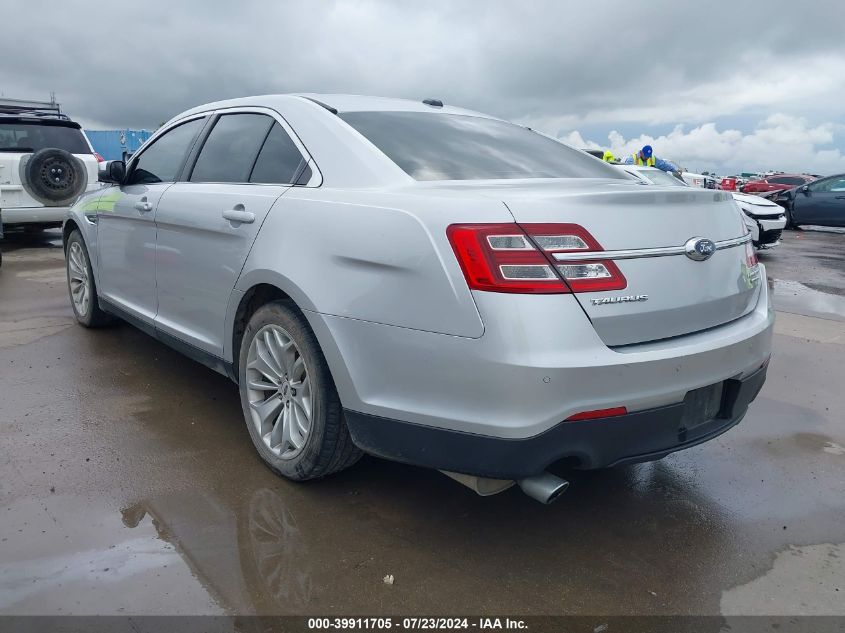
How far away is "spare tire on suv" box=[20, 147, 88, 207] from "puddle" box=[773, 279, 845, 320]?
8.54m

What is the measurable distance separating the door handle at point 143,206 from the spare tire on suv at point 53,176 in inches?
238

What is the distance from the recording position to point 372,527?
8.99 feet

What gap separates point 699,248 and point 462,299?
35.5 inches

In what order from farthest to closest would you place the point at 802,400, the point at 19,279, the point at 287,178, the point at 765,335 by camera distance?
1. the point at 19,279
2. the point at 802,400
3. the point at 287,178
4. the point at 765,335

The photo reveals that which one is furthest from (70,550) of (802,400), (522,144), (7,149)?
(7,149)

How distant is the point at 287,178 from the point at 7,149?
8570 mm

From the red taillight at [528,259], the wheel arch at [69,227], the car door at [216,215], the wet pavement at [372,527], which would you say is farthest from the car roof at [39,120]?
the red taillight at [528,259]

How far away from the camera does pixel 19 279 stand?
795cm

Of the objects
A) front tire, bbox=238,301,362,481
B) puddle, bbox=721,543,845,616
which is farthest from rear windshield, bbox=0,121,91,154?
puddle, bbox=721,543,845,616

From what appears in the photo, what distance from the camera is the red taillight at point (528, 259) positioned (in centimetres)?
222

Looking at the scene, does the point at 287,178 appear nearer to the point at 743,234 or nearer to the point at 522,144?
the point at 522,144

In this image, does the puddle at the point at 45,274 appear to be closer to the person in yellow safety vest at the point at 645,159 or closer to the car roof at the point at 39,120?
the car roof at the point at 39,120

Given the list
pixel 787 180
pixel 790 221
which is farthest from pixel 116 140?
pixel 787 180

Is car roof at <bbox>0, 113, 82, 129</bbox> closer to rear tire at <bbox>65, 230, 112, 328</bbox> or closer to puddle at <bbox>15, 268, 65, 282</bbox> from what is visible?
puddle at <bbox>15, 268, 65, 282</bbox>
